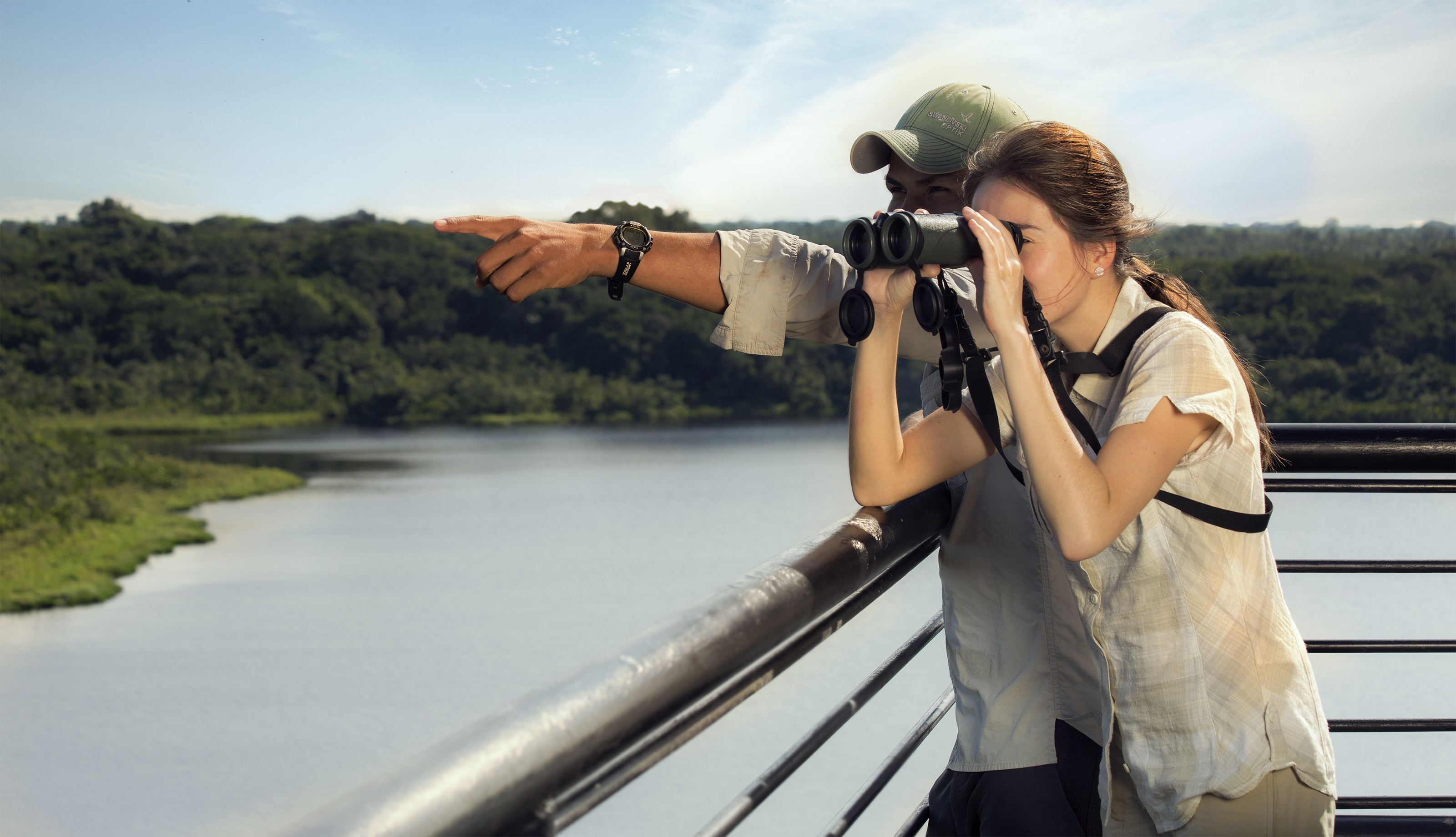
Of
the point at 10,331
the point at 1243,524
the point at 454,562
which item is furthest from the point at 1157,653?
the point at 10,331

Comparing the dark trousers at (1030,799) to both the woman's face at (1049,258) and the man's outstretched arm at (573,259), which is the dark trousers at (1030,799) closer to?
the woman's face at (1049,258)

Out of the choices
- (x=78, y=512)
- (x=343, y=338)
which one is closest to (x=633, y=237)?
(x=78, y=512)

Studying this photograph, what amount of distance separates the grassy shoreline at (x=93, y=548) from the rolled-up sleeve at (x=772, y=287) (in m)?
23.9

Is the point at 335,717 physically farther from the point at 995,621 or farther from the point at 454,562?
the point at 995,621

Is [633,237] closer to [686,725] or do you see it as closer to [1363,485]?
[686,725]

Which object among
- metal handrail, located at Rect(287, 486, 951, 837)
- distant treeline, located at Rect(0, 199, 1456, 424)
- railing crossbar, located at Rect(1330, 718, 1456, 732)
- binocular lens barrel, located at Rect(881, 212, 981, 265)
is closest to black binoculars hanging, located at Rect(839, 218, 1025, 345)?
binocular lens barrel, located at Rect(881, 212, 981, 265)

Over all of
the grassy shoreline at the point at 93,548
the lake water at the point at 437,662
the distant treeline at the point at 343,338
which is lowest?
the lake water at the point at 437,662

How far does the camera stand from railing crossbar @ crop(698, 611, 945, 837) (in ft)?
2.38

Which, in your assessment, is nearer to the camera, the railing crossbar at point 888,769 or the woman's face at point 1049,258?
the railing crossbar at point 888,769

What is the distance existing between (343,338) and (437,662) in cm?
3722

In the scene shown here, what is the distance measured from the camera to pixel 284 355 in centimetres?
5388

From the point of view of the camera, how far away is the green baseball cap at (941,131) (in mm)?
1476

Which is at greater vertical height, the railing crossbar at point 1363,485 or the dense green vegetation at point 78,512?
the railing crossbar at point 1363,485

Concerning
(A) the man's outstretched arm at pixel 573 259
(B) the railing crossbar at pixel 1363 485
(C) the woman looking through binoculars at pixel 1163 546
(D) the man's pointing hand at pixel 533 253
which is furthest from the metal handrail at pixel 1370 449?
(D) the man's pointing hand at pixel 533 253
